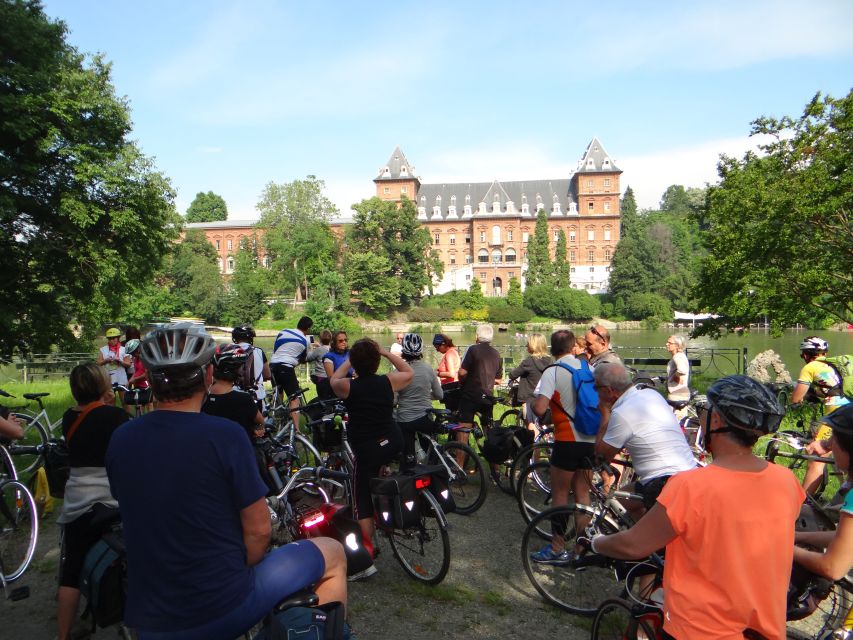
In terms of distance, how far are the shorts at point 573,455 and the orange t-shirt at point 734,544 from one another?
2791 millimetres

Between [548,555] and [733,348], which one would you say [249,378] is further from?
[733,348]

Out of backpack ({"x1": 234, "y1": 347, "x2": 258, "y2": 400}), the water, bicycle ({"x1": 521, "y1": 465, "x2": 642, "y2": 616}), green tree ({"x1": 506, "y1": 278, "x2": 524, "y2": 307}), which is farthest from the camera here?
green tree ({"x1": 506, "y1": 278, "x2": 524, "y2": 307})

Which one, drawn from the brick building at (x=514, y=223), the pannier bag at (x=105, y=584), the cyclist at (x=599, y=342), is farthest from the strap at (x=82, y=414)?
the brick building at (x=514, y=223)

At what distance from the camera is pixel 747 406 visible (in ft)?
6.98

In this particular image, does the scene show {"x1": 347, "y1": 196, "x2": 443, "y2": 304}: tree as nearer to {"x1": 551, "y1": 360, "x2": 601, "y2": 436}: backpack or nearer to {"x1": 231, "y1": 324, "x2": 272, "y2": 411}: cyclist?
{"x1": 231, "y1": 324, "x2": 272, "y2": 411}: cyclist

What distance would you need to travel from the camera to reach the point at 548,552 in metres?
4.54

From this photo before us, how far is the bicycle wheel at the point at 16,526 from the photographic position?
5098mm

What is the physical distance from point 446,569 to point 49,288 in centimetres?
1473

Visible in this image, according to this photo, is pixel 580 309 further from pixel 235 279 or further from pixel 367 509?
pixel 367 509

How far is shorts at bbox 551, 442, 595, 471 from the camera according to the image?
194 inches

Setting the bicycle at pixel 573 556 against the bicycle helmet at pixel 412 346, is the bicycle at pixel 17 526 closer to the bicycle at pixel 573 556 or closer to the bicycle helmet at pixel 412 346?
the bicycle helmet at pixel 412 346

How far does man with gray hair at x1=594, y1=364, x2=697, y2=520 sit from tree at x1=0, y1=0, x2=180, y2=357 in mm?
14815

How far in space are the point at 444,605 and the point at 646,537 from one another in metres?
2.75

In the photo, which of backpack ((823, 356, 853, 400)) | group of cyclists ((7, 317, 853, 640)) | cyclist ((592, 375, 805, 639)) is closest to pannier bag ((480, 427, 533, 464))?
backpack ((823, 356, 853, 400))
